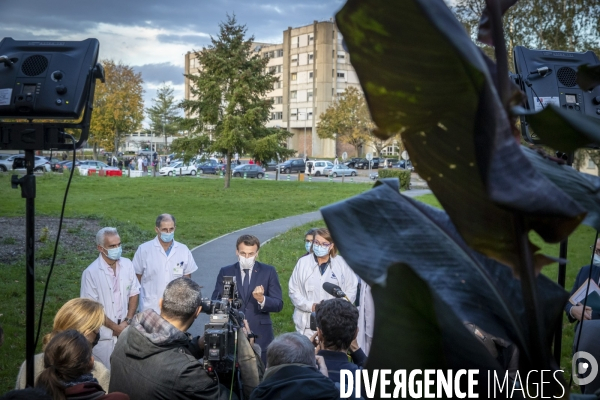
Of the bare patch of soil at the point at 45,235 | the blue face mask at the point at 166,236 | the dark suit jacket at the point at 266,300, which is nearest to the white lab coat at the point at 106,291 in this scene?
the blue face mask at the point at 166,236

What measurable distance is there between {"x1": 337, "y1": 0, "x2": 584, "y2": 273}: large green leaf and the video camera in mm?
3044

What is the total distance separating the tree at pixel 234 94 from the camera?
36344 millimetres

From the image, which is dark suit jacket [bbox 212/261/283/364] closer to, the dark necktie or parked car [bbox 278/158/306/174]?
the dark necktie

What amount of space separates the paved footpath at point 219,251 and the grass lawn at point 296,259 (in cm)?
68

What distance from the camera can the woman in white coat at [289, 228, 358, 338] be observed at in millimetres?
7023

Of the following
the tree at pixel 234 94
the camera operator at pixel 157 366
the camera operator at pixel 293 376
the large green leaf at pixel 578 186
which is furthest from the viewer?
the tree at pixel 234 94

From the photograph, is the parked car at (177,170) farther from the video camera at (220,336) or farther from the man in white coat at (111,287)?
the video camera at (220,336)

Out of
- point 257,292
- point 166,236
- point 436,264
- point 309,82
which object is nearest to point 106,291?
point 166,236

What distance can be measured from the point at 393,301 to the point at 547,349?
29 cm

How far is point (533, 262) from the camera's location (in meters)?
1.04

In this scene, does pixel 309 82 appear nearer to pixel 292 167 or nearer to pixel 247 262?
pixel 292 167

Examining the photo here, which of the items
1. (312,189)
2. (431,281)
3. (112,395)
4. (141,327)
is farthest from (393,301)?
(312,189)

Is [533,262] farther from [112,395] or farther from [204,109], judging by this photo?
[204,109]

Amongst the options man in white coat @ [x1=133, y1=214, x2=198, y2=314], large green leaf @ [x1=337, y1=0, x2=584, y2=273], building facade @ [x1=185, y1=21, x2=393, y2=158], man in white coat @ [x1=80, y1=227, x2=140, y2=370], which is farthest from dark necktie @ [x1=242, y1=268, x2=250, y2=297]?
building facade @ [x1=185, y1=21, x2=393, y2=158]
